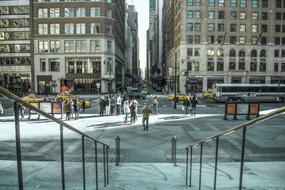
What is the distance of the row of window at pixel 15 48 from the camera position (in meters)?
61.1

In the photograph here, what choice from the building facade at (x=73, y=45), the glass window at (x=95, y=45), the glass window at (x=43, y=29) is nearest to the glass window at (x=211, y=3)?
the building facade at (x=73, y=45)

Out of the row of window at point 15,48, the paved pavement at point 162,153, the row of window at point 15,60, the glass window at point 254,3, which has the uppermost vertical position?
the glass window at point 254,3

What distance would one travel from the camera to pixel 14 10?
60500mm

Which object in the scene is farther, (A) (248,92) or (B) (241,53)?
(B) (241,53)

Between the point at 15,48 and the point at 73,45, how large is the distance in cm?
1362

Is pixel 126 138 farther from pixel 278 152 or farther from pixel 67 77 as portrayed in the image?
pixel 67 77

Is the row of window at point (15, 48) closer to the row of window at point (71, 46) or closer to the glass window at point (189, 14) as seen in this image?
the row of window at point (71, 46)

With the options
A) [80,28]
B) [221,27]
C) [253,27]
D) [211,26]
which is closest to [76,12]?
[80,28]

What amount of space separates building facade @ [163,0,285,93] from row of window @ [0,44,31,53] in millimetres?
32456

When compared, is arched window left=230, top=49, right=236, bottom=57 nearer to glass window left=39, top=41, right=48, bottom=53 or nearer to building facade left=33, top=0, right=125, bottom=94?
building facade left=33, top=0, right=125, bottom=94

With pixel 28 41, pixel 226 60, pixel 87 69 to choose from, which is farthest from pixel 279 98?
pixel 28 41

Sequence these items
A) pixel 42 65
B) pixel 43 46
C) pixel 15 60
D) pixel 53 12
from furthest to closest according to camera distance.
Answer: pixel 15 60
pixel 42 65
pixel 43 46
pixel 53 12

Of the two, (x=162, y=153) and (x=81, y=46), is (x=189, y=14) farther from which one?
(x=162, y=153)

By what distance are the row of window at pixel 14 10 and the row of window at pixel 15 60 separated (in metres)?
9.86
